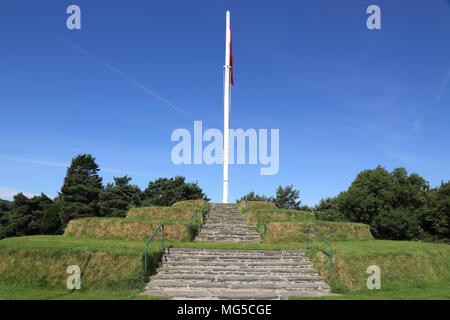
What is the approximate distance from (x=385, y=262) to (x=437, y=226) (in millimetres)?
38234

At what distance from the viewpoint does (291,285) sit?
1057 cm

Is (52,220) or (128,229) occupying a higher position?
(128,229)

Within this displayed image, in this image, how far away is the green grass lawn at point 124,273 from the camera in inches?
386

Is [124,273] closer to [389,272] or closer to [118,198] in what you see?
[389,272]

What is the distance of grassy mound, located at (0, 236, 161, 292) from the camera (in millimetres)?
10367

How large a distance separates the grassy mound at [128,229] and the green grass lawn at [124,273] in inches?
136

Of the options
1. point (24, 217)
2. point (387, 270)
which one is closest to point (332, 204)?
point (387, 270)

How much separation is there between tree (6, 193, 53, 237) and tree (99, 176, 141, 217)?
11598 mm

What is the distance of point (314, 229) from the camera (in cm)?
1747

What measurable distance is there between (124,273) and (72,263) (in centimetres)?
214

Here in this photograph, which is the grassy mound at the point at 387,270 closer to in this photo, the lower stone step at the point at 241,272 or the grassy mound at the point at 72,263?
the lower stone step at the point at 241,272

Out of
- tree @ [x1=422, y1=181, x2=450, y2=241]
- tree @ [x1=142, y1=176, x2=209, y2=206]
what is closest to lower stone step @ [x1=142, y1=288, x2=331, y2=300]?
tree @ [x1=142, y1=176, x2=209, y2=206]

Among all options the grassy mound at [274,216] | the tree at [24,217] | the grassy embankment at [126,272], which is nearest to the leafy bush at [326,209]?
the grassy mound at [274,216]

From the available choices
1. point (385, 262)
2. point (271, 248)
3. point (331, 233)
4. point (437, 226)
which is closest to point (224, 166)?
point (331, 233)
